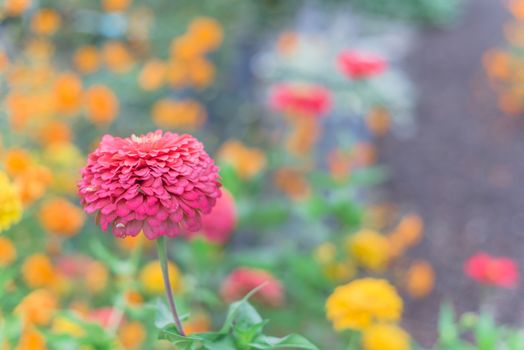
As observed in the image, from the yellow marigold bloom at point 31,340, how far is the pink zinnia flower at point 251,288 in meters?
0.62

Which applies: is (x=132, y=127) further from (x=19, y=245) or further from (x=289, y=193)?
(x=19, y=245)

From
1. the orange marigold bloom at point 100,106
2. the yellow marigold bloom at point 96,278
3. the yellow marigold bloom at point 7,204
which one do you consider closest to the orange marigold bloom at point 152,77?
the orange marigold bloom at point 100,106

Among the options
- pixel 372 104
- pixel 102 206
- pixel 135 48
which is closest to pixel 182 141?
pixel 102 206

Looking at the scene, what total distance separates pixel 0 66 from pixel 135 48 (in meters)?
2.09

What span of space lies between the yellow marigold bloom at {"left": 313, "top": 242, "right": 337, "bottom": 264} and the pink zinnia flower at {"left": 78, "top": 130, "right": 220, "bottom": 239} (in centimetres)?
137

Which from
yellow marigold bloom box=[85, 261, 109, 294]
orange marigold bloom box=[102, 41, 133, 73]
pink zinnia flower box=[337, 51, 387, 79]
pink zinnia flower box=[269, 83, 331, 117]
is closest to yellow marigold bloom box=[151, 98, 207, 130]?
orange marigold bloom box=[102, 41, 133, 73]

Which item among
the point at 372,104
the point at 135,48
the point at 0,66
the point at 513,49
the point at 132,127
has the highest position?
the point at 513,49

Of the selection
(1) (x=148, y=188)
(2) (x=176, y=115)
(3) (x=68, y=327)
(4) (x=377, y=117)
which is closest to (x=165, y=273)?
(1) (x=148, y=188)

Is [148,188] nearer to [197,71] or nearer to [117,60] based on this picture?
[117,60]

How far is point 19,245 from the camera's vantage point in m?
1.75

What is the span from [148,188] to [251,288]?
3.35ft

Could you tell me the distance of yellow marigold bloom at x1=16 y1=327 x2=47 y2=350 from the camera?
1.16 m

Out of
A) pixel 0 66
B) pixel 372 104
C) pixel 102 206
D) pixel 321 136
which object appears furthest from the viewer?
pixel 321 136

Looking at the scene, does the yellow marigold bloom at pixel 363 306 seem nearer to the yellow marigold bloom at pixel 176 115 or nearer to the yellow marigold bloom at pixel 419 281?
the yellow marigold bloom at pixel 176 115
